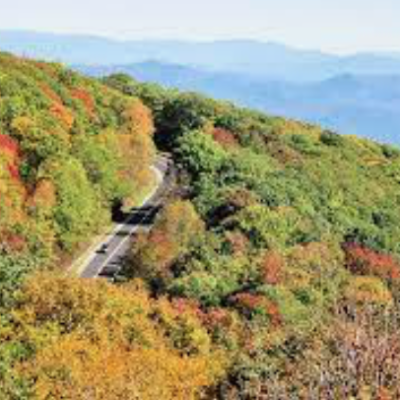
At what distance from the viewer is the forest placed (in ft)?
143

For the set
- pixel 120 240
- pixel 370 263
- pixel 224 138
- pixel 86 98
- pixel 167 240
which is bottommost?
pixel 120 240

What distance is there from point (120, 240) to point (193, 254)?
2176cm

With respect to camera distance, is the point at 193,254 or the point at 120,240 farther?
the point at 120,240

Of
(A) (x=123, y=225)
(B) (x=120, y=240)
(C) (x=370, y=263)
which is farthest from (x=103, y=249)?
(C) (x=370, y=263)

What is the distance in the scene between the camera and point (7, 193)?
87.2 meters

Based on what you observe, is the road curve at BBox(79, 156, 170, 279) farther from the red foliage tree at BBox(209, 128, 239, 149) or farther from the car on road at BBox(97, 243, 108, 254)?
the red foliage tree at BBox(209, 128, 239, 149)

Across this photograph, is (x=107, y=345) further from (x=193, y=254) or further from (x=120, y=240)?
(x=120, y=240)

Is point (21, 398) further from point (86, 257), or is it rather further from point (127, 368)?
point (86, 257)

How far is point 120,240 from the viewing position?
101 metres

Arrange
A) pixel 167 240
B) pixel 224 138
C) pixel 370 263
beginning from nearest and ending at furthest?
pixel 167 240 < pixel 370 263 < pixel 224 138

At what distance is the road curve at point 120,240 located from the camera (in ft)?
297

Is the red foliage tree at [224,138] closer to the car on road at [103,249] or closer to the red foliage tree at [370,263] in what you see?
the car on road at [103,249]

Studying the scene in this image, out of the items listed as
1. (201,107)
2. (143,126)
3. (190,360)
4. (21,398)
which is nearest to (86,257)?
(143,126)

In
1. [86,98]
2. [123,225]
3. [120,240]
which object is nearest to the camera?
[120,240]
